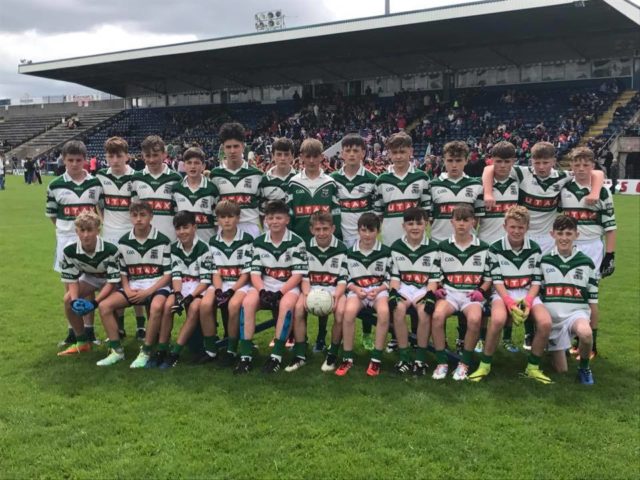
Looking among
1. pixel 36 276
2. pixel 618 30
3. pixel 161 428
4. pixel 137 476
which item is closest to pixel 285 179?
pixel 161 428

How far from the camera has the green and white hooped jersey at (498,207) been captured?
201 inches

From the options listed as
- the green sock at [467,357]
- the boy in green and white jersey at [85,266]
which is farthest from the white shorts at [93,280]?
the green sock at [467,357]

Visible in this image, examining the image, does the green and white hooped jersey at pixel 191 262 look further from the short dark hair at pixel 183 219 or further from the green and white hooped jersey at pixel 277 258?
the green and white hooped jersey at pixel 277 258

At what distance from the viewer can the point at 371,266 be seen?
495 centimetres

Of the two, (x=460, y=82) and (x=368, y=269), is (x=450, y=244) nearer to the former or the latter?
(x=368, y=269)

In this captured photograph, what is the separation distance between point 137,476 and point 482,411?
230cm

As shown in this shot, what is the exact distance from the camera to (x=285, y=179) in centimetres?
539

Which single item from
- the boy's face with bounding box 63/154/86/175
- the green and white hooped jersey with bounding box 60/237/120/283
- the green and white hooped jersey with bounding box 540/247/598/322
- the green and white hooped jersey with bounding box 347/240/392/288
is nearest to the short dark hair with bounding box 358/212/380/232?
the green and white hooped jersey with bounding box 347/240/392/288

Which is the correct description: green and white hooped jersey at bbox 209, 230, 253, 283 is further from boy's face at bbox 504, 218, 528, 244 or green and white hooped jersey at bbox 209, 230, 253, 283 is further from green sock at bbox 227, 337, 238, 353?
boy's face at bbox 504, 218, 528, 244

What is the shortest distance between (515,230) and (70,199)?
406 cm

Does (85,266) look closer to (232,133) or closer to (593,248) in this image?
(232,133)

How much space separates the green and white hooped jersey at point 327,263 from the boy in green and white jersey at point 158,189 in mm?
1407

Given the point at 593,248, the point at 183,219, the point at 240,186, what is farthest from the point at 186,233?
the point at 593,248

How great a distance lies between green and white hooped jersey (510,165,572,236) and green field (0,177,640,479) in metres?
1.35
